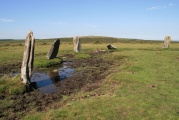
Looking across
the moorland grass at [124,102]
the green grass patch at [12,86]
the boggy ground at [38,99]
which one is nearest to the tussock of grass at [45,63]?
the boggy ground at [38,99]

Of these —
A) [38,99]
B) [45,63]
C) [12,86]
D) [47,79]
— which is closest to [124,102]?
[38,99]

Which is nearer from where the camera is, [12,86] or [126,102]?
Answer: [126,102]

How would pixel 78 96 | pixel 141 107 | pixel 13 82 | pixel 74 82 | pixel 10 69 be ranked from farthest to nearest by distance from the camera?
1. pixel 10 69
2. pixel 74 82
3. pixel 13 82
4. pixel 78 96
5. pixel 141 107

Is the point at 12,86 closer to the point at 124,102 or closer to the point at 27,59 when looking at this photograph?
the point at 27,59

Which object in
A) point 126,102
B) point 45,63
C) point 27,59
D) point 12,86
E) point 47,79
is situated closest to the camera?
point 126,102

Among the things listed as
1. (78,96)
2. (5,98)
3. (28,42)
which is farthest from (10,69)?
(78,96)

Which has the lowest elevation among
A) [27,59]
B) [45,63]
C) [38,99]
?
[38,99]

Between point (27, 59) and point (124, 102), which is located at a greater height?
point (27, 59)

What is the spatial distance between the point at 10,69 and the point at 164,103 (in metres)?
19.5

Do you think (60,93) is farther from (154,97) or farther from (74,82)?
(154,97)

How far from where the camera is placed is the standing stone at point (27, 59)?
16.8 m

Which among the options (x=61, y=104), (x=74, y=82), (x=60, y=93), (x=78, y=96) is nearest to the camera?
(x=61, y=104)

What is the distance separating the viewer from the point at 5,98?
47.0 feet

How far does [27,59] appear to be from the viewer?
1745 centimetres
